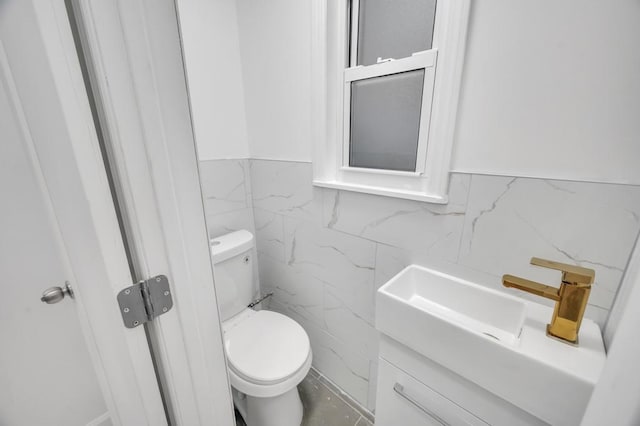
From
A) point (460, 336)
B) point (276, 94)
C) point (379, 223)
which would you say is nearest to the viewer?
point (460, 336)

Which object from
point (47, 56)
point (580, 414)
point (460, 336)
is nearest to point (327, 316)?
point (460, 336)

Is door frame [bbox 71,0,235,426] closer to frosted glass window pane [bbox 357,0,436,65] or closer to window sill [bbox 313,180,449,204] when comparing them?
window sill [bbox 313,180,449,204]

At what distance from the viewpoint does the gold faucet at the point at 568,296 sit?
24.3 inches

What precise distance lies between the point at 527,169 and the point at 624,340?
0.64 metres

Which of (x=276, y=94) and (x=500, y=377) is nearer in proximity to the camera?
(x=500, y=377)

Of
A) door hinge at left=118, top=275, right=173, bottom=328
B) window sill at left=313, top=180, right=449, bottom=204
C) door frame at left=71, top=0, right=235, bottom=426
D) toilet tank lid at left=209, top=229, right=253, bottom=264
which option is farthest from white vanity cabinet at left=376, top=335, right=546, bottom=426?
toilet tank lid at left=209, top=229, right=253, bottom=264

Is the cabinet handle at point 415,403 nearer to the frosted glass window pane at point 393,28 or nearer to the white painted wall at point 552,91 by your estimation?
the white painted wall at point 552,91

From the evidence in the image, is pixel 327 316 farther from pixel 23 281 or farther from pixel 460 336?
pixel 23 281

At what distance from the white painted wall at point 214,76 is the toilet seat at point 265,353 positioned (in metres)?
0.95

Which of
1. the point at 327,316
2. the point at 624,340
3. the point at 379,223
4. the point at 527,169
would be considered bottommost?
the point at 327,316

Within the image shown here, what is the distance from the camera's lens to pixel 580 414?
0.54 metres

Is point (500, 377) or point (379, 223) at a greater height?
point (379, 223)

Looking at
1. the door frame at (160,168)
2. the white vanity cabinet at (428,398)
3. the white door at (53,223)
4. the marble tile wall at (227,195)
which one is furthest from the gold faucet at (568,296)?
the marble tile wall at (227,195)

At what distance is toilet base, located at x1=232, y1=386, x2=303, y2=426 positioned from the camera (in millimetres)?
1144
